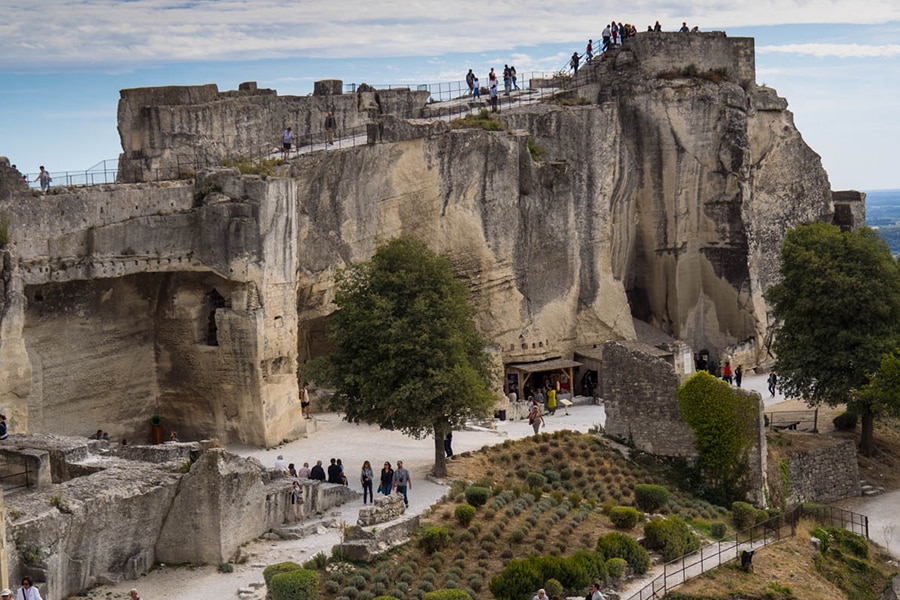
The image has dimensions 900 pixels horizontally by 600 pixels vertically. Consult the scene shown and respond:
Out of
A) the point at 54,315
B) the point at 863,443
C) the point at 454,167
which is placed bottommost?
the point at 863,443

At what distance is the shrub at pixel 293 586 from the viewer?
99.8ft

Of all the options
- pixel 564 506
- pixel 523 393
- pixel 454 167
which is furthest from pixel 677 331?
pixel 564 506

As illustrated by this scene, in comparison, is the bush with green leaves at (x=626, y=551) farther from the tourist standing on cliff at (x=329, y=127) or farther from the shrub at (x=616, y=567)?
the tourist standing on cliff at (x=329, y=127)

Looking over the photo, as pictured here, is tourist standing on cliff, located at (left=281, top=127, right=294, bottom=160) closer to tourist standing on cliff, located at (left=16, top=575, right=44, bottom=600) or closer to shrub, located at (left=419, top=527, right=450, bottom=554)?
shrub, located at (left=419, top=527, right=450, bottom=554)

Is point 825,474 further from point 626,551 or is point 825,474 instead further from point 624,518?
point 626,551

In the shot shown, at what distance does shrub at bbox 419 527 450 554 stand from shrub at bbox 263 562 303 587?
3.21 metres

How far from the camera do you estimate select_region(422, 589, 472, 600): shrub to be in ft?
101

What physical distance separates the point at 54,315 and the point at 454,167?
48.1 ft

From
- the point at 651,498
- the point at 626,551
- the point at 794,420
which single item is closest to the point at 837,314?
the point at 794,420

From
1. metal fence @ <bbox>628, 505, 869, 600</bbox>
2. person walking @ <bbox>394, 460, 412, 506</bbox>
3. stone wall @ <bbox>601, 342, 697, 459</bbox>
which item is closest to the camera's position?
metal fence @ <bbox>628, 505, 869, 600</bbox>

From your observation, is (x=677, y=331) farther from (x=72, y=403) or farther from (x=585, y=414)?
(x=72, y=403)

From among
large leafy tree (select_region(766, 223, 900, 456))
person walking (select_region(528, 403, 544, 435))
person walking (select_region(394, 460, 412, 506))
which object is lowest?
person walking (select_region(394, 460, 412, 506))

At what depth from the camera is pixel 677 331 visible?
196 feet

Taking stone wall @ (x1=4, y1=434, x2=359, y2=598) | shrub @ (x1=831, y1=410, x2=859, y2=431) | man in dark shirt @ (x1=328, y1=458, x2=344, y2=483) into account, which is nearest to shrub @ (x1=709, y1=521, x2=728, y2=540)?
man in dark shirt @ (x1=328, y1=458, x2=344, y2=483)
